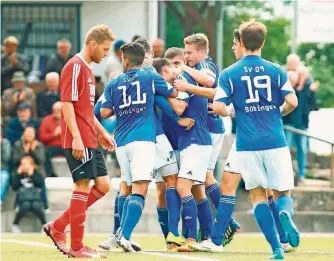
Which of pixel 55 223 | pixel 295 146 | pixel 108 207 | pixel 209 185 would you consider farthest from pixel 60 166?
pixel 55 223

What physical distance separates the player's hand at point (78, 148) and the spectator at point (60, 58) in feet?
33.9

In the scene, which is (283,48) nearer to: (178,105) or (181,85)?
(178,105)

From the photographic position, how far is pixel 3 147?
22.7 m

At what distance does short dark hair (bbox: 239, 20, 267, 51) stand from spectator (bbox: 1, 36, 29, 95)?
11.0 meters

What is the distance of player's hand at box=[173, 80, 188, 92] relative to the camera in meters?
15.0

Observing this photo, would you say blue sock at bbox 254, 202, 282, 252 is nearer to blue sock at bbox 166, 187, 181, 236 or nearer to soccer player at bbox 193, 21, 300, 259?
soccer player at bbox 193, 21, 300, 259

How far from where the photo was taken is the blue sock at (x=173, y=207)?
50.5 feet

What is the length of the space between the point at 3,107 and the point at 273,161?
35.0ft

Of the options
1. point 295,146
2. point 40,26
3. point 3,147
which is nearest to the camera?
point 3,147

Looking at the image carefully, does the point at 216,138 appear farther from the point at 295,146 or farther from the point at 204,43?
the point at 295,146

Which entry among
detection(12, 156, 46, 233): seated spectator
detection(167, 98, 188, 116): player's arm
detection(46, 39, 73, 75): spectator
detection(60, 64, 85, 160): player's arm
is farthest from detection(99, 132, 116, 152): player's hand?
detection(46, 39, 73, 75): spectator

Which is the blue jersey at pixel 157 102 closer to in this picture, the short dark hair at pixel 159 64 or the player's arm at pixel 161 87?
the player's arm at pixel 161 87

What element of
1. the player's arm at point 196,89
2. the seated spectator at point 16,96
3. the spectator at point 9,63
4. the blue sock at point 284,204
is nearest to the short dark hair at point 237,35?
the player's arm at point 196,89

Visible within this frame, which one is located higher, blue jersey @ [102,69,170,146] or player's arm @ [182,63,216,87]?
player's arm @ [182,63,216,87]
